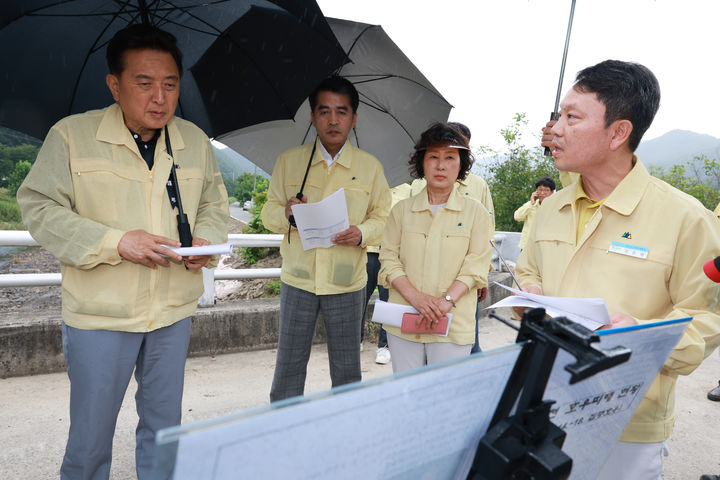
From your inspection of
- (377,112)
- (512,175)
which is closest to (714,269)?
(377,112)

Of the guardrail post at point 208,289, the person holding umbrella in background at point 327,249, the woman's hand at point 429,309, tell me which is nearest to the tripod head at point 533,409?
the woman's hand at point 429,309

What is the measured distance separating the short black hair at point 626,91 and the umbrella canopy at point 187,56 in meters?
1.34

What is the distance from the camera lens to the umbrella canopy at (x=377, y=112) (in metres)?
2.76

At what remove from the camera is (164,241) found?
→ 5.73 feet

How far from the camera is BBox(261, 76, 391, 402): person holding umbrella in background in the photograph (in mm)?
2672

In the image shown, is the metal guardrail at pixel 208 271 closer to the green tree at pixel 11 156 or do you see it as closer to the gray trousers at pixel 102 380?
the gray trousers at pixel 102 380

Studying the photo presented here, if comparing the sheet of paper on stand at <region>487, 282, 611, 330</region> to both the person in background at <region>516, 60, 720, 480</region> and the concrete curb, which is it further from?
the concrete curb

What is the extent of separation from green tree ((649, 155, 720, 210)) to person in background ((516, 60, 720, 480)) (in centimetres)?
1223

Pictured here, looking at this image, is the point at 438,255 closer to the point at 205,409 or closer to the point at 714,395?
the point at 205,409

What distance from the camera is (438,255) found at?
8.29ft

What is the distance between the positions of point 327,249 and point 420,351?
2.59 feet

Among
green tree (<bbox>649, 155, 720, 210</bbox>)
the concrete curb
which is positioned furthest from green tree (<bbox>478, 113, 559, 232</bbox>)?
the concrete curb

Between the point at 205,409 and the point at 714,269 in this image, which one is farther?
the point at 205,409

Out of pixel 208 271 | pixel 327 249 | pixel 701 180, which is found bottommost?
pixel 208 271
